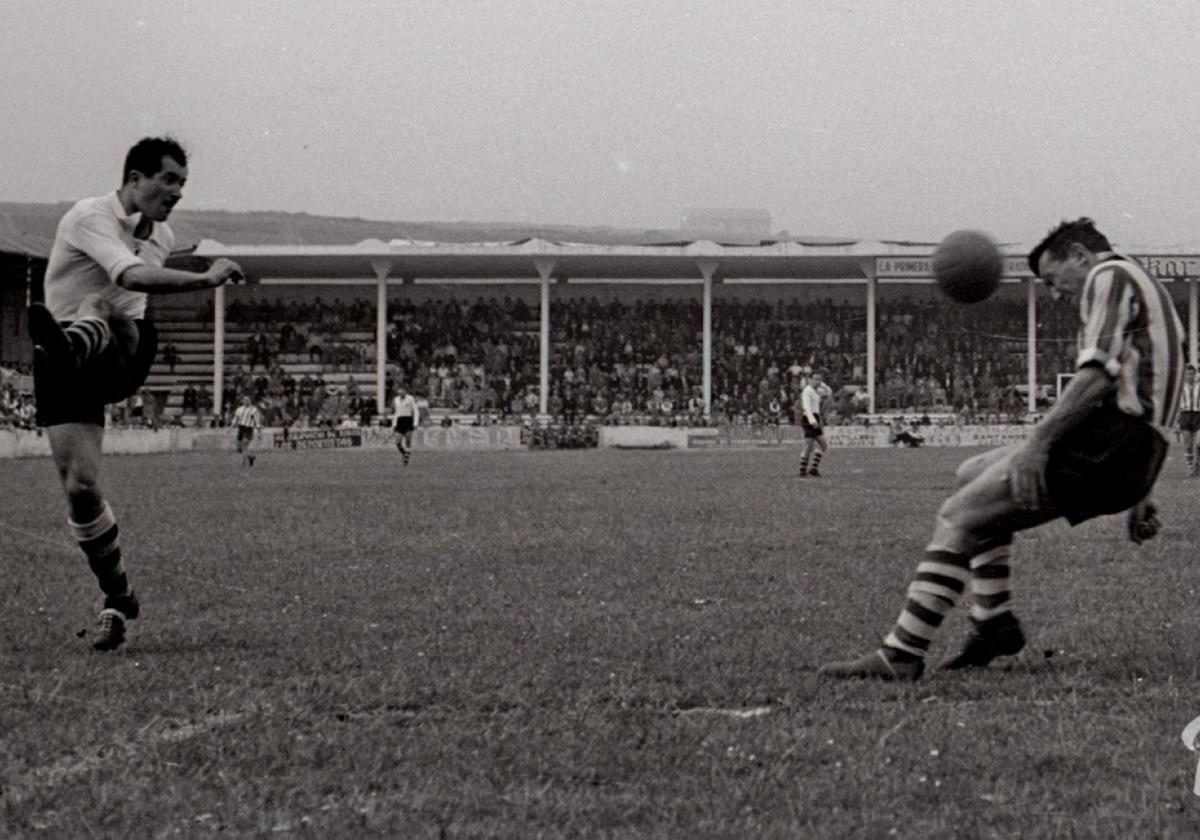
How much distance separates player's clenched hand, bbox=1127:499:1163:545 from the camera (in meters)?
5.32

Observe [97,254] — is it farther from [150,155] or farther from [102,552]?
[102,552]

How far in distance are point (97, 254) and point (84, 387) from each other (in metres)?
0.57

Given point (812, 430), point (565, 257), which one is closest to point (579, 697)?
point (812, 430)

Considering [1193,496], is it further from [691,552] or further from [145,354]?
[145,354]

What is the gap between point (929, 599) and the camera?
17.0 feet

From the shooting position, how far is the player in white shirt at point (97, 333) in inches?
234

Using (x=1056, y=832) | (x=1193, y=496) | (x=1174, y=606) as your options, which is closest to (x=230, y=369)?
(x=1193, y=496)

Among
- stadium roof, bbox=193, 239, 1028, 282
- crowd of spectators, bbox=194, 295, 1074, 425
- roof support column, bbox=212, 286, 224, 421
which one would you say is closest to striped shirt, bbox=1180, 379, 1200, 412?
crowd of spectators, bbox=194, 295, 1074, 425

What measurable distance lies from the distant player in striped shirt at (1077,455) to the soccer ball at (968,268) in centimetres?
33

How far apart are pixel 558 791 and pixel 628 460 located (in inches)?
1105

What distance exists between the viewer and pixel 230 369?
51812 mm

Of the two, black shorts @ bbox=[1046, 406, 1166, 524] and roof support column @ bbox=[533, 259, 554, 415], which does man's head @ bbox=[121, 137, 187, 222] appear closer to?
black shorts @ bbox=[1046, 406, 1166, 524]

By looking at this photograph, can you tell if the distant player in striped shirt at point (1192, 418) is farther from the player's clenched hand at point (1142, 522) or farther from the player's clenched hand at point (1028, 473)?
the player's clenched hand at point (1028, 473)

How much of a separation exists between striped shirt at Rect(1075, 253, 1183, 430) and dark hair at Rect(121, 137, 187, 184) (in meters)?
3.63
